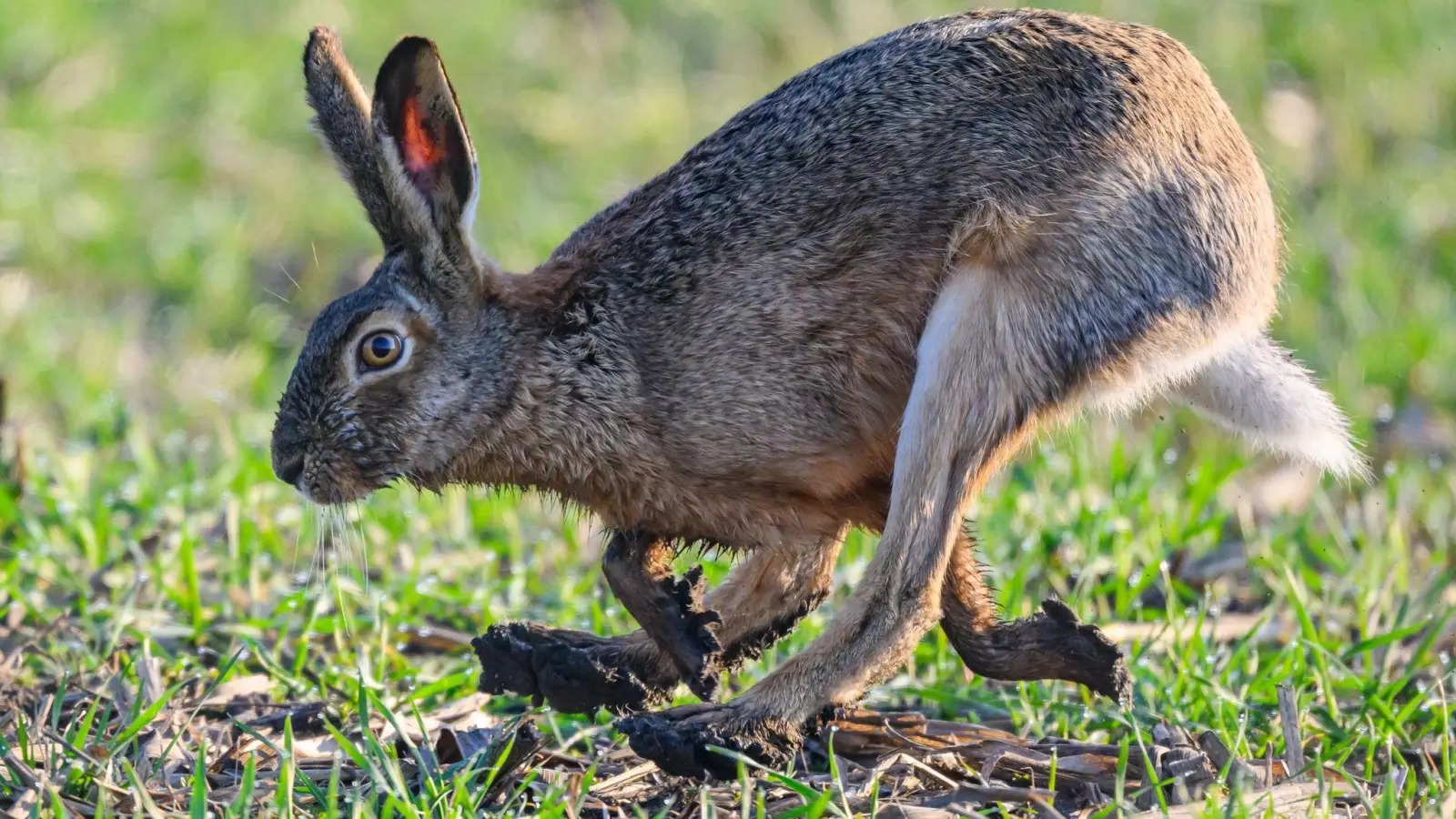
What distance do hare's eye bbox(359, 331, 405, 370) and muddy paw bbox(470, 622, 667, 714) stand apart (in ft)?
2.25

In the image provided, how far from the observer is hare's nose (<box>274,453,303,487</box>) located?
13.8 ft

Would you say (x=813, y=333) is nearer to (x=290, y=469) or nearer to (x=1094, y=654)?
(x=1094, y=654)

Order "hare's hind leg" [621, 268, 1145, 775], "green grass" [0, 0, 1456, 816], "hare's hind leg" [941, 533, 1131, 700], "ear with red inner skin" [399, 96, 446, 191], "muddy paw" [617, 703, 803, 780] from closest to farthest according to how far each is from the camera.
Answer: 1. "muddy paw" [617, 703, 803, 780]
2. "hare's hind leg" [621, 268, 1145, 775]
3. "ear with red inner skin" [399, 96, 446, 191]
4. "hare's hind leg" [941, 533, 1131, 700]
5. "green grass" [0, 0, 1456, 816]

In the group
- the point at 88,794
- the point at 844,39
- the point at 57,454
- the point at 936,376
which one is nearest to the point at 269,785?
the point at 88,794

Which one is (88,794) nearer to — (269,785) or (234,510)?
(269,785)

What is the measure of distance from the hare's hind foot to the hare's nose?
757mm

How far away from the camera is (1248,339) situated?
4.41 metres

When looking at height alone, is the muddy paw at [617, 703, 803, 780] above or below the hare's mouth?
below

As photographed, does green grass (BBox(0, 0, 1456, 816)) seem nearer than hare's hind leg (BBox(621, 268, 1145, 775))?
No

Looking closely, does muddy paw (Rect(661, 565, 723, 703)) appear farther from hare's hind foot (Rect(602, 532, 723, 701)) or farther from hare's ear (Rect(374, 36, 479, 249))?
hare's ear (Rect(374, 36, 479, 249))

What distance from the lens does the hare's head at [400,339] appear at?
13.7 feet

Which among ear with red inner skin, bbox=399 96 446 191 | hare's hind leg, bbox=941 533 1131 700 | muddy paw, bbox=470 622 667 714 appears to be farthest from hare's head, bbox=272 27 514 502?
Result: hare's hind leg, bbox=941 533 1131 700

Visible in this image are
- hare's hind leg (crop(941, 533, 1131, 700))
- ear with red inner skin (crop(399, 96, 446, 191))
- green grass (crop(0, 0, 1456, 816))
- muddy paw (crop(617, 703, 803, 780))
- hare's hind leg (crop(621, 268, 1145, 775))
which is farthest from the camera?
green grass (crop(0, 0, 1456, 816))

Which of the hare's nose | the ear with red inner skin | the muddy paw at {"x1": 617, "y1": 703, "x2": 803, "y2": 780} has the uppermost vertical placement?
Answer: the ear with red inner skin
